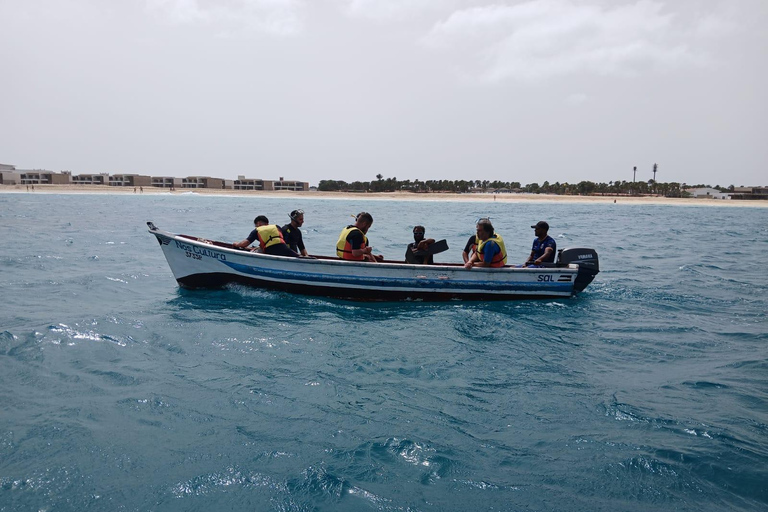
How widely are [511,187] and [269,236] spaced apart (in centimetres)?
14392

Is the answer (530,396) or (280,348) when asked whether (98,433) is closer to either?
(280,348)

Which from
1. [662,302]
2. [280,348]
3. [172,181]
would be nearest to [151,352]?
[280,348]

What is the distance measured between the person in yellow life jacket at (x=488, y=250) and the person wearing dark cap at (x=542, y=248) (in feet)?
3.48

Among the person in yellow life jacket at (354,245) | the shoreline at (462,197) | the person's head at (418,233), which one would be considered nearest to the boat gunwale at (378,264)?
the person in yellow life jacket at (354,245)

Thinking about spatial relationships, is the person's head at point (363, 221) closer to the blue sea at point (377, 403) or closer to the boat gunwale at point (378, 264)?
the boat gunwale at point (378, 264)

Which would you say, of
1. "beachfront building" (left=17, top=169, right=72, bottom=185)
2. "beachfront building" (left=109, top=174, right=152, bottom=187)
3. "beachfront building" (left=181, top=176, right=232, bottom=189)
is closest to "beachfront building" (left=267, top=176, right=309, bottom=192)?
"beachfront building" (left=181, top=176, right=232, bottom=189)

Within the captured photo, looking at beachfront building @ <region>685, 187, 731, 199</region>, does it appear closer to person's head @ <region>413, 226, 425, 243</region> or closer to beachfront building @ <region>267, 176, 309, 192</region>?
beachfront building @ <region>267, 176, 309, 192</region>

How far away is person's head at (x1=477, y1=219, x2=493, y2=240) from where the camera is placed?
440 inches

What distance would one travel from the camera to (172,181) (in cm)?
13538

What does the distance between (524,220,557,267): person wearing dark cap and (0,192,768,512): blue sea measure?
102 cm

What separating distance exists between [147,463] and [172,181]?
14292 centimetres

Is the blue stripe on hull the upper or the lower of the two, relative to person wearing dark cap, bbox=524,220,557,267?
lower

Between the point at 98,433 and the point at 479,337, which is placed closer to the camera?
the point at 98,433

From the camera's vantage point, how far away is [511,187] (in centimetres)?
14850
